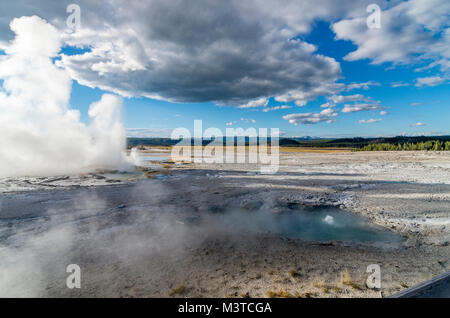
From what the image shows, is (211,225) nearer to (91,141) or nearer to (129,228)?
(129,228)

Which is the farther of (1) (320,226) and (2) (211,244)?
(1) (320,226)

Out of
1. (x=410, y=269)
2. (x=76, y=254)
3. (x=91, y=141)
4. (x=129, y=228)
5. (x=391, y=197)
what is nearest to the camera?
(x=410, y=269)

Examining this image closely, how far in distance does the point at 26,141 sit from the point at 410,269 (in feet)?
118

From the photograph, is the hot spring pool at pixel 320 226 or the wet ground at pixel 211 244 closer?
the wet ground at pixel 211 244

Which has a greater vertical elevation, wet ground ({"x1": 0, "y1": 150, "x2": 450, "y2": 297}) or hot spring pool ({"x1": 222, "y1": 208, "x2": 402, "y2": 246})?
wet ground ({"x1": 0, "y1": 150, "x2": 450, "y2": 297})

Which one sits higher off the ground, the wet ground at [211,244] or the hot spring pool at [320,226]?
the wet ground at [211,244]

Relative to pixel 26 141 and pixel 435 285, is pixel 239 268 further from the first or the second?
pixel 26 141

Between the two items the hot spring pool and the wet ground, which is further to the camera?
the hot spring pool
